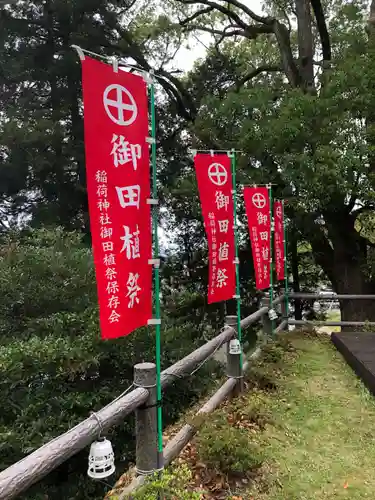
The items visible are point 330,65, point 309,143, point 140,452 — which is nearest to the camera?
point 140,452

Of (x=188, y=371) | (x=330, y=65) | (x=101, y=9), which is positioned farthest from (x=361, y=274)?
(x=101, y=9)

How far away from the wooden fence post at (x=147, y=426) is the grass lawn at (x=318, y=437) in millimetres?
669

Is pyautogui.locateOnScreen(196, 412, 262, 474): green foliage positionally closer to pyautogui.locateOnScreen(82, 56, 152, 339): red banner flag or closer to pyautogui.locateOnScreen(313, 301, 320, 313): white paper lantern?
pyautogui.locateOnScreen(82, 56, 152, 339): red banner flag

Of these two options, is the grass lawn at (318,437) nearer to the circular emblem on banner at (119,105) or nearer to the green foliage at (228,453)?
the green foliage at (228,453)


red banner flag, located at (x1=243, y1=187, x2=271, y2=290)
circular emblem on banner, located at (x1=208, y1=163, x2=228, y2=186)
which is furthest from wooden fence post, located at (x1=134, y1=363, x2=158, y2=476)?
red banner flag, located at (x1=243, y1=187, x2=271, y2=290)

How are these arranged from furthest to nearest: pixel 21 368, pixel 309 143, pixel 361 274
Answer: pixel 361 274 → pixel 309 143 → pixel 21 368

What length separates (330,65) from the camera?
8.97 metres

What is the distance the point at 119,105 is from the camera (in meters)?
2.35

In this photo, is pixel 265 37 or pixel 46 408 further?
pixel 265 37

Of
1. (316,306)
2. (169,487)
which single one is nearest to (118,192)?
(169,487)

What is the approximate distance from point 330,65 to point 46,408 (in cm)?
817

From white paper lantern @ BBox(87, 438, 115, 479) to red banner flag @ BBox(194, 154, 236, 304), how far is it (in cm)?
224

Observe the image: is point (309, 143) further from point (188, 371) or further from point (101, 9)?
point (101, 9)

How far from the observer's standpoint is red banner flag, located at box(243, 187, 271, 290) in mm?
5816
